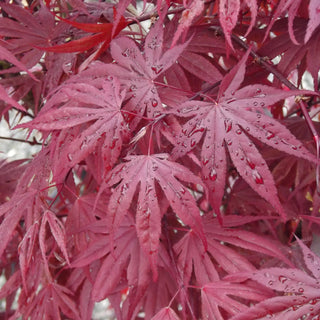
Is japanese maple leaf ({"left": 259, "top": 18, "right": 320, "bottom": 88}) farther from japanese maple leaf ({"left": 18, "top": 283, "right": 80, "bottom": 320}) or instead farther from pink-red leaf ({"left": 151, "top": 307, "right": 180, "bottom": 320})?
japanese maple leaf ({"left": 18, "top": 283, "right": 80, "bottom": 320})

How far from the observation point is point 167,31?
2.24 feet

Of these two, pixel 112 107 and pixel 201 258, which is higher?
pixel 112 107

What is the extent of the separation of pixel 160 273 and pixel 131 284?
0.11m

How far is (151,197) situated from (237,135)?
139mm

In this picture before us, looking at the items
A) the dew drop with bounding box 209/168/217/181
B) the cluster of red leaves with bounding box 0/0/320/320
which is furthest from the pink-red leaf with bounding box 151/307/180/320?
the dew drop with bounding box 209/168/217/181

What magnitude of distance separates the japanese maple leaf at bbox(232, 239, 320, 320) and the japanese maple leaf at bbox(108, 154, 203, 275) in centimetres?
11

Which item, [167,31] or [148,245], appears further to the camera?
[167,31]

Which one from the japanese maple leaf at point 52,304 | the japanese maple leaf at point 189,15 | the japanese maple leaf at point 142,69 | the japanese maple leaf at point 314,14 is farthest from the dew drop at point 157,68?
the japanese maple leaf at point 52,304

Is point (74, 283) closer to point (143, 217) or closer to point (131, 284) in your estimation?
point (131, 284)

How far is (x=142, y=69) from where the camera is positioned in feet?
1.99

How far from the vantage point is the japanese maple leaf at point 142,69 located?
581mm

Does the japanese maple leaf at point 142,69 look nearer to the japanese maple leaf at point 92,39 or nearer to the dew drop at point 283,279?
the japanese maple leaf at point 92,39

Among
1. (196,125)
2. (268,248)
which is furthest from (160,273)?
(196,125)

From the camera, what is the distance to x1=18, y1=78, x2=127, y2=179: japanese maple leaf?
1.77 ft
